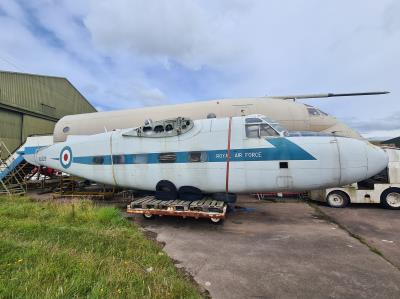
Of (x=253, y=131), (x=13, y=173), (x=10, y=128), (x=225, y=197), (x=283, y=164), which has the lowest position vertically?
(x=225, y=197)

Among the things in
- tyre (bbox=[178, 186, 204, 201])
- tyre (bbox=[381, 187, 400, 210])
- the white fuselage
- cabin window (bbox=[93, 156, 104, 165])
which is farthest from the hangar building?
tyre (bbox=[381, 187, 400, 210])

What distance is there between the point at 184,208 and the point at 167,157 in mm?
2105

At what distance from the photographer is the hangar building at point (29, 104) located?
2209cm

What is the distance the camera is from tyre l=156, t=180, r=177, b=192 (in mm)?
8469

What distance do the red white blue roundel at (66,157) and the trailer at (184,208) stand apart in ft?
15.8

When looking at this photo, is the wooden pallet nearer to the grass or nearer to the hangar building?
the grass

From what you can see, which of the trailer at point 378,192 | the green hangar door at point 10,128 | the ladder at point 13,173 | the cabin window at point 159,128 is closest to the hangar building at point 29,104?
the green hangar door at point 10,128

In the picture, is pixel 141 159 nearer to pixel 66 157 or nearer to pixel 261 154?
pixel 66 157

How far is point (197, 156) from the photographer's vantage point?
26.9 feet

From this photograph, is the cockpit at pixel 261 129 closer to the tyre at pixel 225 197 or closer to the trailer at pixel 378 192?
the tyre at pixel 225 197

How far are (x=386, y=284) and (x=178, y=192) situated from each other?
20.1 feet

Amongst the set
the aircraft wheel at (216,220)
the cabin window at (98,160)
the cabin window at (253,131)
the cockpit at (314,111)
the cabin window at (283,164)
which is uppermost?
the cockpit at (314,111)

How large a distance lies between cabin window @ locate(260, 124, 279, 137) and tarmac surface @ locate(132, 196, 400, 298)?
309cm

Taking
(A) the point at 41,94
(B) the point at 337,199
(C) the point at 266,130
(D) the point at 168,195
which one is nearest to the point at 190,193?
(D) the point at 168,195
